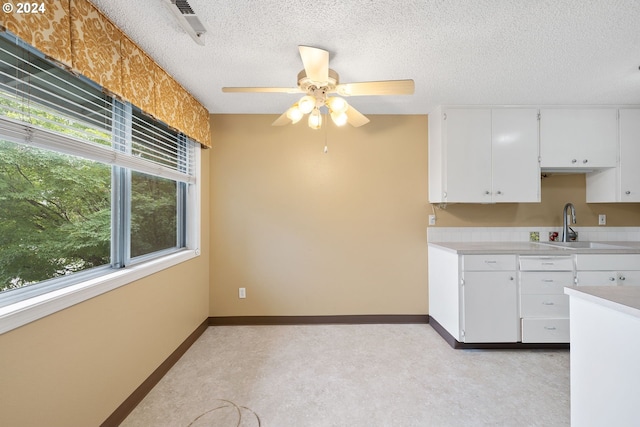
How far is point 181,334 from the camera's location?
2.24 meters

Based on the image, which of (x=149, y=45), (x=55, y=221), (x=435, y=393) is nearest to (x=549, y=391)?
(x=435, y=393)

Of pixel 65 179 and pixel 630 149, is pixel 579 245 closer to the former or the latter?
pixel 630 149

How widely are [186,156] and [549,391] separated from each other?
11.4 ft

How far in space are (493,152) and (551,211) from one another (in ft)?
3.43

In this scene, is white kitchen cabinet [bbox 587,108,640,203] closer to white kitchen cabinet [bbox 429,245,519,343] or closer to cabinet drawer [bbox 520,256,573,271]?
cabinet drawer [bbox 520,256,573,271]

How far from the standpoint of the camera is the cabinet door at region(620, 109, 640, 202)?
8.29 feet

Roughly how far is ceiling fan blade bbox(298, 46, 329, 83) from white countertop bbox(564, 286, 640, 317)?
164cm

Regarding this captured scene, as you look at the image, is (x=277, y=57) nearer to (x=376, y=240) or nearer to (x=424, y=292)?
(x=376, y=240)

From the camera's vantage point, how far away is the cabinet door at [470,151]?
8.36ft

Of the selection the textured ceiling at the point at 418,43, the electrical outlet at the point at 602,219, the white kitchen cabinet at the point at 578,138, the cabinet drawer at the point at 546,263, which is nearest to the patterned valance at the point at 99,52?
the textured ceiling at the point at 418,43

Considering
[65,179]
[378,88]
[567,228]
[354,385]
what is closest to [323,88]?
[378,88]

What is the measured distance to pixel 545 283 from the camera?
2.26 m

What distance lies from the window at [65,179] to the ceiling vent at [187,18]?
0.64m

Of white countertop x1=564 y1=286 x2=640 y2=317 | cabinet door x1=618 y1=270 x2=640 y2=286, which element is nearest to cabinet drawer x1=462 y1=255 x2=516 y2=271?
cabinet door x1=618 y1=270 x2=640 y2=286
